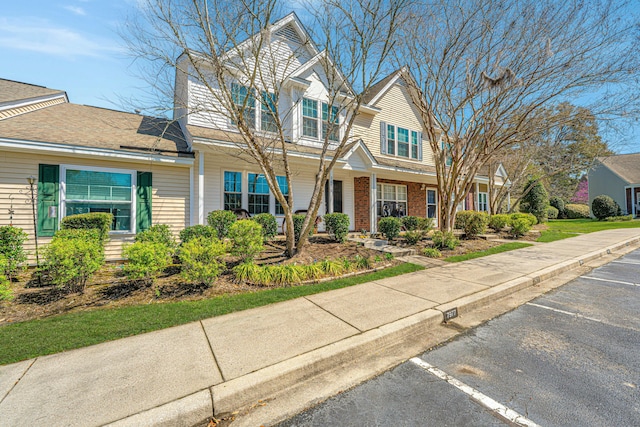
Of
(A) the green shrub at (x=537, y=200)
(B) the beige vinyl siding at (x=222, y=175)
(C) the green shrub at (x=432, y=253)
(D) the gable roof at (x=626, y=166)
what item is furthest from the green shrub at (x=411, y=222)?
(D) the gable roof at (x=626, y=166)

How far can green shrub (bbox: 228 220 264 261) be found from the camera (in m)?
5.85

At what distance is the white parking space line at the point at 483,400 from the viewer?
208 centimetres

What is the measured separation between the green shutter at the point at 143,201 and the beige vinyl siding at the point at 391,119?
8634 millimetres

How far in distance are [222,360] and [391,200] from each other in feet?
41.1

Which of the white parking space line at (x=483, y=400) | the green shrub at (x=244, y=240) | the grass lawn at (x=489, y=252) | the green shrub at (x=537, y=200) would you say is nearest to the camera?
the white parking space line at (x=483, y=400)

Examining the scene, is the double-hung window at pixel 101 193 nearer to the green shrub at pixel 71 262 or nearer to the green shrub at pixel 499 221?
the green shrub at pixel 71 262

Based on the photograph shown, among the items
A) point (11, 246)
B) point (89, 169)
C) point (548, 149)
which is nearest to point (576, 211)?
point (548, 149)

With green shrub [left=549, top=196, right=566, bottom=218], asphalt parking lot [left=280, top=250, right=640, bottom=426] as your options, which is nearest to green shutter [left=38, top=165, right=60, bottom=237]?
asphalt parking lot [left=280, top=250, right=640, bottom=426]

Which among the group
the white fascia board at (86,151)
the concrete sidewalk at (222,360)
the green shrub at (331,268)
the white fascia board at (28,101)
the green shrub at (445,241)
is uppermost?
the white fascia board at (28,101)

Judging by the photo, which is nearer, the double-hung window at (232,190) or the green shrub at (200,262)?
the green shrub at (200,262)

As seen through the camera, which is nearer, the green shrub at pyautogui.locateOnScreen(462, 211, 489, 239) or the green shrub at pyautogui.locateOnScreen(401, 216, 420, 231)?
the green shrub at pyautogui.locateOnScreen(462, 211, 489, 239)

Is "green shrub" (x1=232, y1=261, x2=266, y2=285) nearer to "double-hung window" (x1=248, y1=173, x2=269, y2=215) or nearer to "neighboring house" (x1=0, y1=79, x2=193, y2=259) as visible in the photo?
"neighboring house" (x1=0, y1=79, x2=193, y2=259)

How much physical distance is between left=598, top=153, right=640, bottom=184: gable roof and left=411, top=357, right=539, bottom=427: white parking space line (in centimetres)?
3241

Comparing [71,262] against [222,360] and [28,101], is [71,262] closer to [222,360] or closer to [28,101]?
[222,360]
